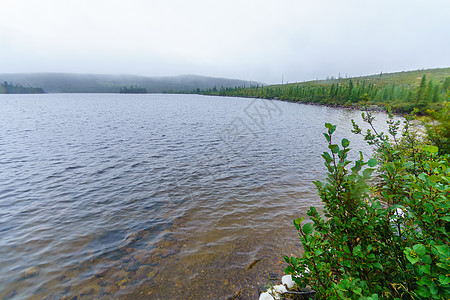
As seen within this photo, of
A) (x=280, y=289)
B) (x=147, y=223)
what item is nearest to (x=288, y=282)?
(x=280, y=289)

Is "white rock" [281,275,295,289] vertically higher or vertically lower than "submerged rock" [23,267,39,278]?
higher

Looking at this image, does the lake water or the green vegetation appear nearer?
the green vegetation

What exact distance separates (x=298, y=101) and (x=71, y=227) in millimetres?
171091

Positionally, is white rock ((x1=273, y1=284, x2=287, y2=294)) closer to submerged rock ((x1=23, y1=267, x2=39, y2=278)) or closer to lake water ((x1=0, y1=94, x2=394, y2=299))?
lake water ((x1=0, y1=94, x2=394, y2=299))

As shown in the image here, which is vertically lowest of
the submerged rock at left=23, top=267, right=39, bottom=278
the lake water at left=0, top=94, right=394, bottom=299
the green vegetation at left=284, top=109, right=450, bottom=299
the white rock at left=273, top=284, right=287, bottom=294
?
the submerged rock at left=23, top=267, right=39, bottom=278

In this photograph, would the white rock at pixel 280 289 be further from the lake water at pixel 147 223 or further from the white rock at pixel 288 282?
the lake water at pixel 147 223

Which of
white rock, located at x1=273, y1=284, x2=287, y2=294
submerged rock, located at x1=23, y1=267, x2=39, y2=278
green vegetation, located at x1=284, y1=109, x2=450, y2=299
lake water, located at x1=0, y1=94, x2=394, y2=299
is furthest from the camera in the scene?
submerged rock, located at x1=23, y1=267, x2=39, y2=278

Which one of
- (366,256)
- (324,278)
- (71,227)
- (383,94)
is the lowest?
(71,227)

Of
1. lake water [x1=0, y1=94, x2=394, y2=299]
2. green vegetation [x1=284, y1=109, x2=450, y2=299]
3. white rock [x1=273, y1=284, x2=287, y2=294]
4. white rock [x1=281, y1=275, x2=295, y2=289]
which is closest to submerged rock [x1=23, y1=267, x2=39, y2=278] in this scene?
lake water [x1=0, y1=94, x2=394, y2=299]

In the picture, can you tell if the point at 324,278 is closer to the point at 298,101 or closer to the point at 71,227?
the point at 71,227

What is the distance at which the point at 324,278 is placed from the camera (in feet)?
10.5

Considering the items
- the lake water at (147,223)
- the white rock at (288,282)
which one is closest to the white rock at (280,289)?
the white rock at (288,282)

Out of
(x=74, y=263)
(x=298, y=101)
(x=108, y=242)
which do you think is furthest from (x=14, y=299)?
(x=298, y=101)

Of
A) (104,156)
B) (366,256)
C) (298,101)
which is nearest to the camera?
(366,256)
